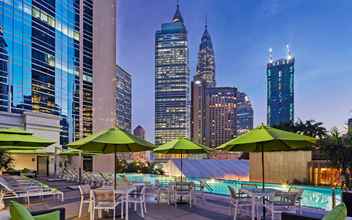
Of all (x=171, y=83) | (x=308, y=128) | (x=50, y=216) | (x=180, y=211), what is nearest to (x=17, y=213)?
(x=50, y=216)

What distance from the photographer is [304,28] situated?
44.0 metres

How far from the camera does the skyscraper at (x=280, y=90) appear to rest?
12519cm

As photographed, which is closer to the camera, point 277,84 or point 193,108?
point 193,108

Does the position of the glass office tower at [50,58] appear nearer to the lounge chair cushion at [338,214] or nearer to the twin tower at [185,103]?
the lounge chair cushion at [338,214]

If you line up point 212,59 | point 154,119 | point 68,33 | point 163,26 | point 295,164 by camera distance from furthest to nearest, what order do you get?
point 212,59 → point 163,26 → point 154,119 → point 68,33 → point 295,164

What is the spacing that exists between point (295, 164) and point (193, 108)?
78391mm

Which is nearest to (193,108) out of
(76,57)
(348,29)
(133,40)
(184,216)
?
(133,40)

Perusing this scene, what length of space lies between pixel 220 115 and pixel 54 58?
5441 cm

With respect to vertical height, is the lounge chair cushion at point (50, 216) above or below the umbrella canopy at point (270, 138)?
below

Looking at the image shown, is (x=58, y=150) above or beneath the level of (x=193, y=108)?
beneath

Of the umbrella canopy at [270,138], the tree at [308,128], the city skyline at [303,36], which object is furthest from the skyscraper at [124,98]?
the umbrella canopy at [270,138]

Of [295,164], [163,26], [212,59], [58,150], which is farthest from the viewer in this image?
[212,59]

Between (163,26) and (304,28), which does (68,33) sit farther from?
(163,26)

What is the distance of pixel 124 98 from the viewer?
10138 cm
